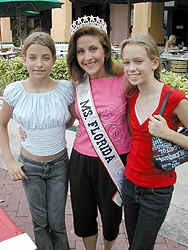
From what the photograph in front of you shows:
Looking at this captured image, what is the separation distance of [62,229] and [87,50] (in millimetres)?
1290

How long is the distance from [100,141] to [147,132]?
0.40 meters

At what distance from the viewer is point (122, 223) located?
9.48 ft

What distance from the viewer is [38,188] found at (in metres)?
1.93

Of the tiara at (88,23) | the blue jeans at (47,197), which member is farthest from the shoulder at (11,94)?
the tiara at (88,23)

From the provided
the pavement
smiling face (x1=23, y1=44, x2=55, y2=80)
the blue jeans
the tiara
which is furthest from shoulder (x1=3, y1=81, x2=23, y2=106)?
the pavement

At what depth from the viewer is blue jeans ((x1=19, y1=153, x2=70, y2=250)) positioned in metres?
1.92

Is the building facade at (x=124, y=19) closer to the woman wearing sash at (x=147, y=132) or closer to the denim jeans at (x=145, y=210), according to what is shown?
the woman wearing sash at (x=147, y=132)

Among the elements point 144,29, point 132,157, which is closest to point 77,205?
point 132,157

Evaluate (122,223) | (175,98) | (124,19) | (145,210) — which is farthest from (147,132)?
(124,19)

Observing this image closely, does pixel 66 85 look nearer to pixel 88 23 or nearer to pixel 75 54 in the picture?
pixel 75 54

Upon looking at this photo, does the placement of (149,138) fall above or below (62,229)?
above

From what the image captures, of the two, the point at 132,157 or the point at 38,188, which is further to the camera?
the point at 38,188

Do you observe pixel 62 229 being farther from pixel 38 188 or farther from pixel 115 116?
pixel 115 116

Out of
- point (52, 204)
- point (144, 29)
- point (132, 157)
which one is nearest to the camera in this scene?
point (132, 157)
